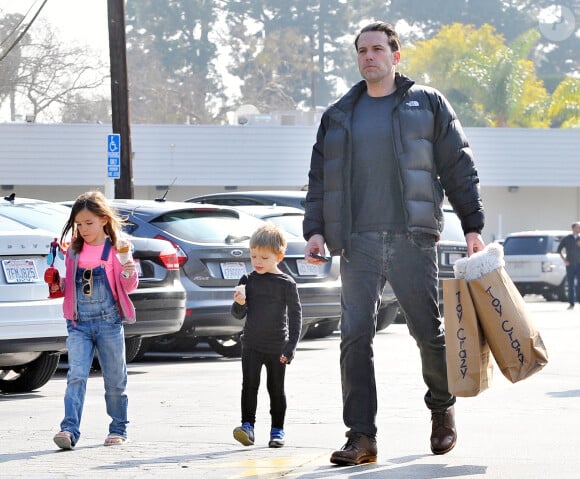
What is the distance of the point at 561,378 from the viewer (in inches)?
481

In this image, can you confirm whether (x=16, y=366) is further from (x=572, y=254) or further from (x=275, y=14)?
(x=275, y=14)

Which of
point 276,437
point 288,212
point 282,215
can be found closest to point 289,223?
point 282,215

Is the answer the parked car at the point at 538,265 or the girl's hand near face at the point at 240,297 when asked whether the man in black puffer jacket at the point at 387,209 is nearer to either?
the girl's hand near face at the point at 240,297

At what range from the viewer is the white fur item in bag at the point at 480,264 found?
724cm

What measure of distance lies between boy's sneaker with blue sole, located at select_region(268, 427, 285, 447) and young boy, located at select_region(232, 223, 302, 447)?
0.03 m

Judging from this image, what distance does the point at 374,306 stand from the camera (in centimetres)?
737

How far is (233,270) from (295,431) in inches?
222

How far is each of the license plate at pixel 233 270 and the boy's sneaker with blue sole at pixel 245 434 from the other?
623 cm

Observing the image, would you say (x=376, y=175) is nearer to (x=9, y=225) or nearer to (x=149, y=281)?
(x=9, y=225)

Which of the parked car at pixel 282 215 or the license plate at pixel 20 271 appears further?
the parked car at pixel 282 215

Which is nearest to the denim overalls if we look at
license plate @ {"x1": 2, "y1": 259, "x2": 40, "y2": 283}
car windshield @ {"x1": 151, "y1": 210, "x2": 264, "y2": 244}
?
license plate @ {"x1": 2, "y1": 259, "x2": 40, "y2": 283}

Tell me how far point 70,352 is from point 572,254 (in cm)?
2112

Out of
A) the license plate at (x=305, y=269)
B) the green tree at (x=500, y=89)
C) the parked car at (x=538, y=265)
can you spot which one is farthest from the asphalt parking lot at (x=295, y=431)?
the green tree at (x=500, y=89)

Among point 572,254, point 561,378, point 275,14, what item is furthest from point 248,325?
point 275,14
